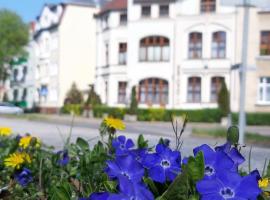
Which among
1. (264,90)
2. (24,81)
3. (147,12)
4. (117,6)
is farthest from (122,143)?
(24,81)

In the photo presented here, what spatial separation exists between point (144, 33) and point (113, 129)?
43979 mm

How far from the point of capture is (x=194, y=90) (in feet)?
145

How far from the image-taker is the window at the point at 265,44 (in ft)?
138

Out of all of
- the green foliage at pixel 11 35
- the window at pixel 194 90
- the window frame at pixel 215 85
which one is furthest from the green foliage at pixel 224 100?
the green foliage at pixel 11 35

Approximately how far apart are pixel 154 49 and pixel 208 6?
5633 mm

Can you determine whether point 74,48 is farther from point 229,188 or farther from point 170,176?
point 229,188

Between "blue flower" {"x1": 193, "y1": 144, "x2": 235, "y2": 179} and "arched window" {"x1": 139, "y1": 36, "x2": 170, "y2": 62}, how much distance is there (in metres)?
43.9

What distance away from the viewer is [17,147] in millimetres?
3799

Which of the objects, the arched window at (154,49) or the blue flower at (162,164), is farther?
the arched window at (154,49)

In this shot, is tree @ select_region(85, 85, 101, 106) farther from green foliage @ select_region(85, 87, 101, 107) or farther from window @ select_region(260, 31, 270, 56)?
window @ select_region(260, 31, 270, 56)

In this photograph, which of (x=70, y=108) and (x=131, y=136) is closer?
(x=131, y=136)

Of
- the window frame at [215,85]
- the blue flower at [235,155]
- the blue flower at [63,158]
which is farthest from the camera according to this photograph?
the window frame at [215,85]

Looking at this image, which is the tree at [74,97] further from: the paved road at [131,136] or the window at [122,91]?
the paved road at [131,136]

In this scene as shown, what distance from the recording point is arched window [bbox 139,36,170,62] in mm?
45406
